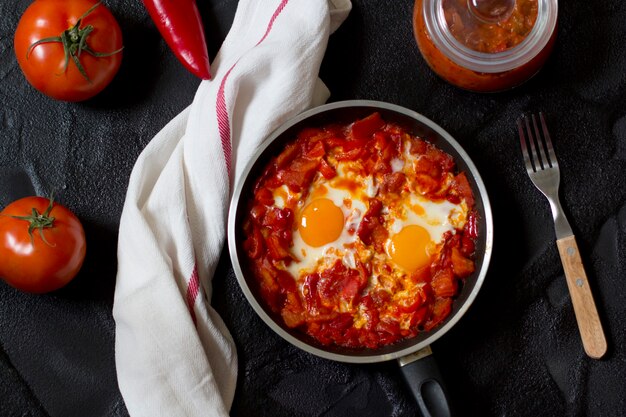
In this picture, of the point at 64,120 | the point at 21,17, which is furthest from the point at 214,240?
the point at 21,17

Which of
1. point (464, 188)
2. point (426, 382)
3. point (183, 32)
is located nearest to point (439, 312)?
point (426, 382)

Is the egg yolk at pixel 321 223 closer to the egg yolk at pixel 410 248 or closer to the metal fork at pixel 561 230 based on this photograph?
the egg yolk at pixel 410 248

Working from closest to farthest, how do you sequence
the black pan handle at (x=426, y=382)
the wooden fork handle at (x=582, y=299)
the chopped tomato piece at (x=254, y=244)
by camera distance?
1. the black pan handle at (x=426, y=382)
2. the chopped tomato piece at (x=254, y=244)
3. the wooden fork handle at (x=582, y=299)

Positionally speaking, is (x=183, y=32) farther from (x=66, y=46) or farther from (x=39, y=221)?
(x=39, y=221)

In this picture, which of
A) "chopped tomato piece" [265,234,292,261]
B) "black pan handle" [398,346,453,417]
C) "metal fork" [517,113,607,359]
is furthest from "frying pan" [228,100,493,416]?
"metal fork" [517,113,607,359]

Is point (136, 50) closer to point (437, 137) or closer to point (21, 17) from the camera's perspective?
point (21, 17)

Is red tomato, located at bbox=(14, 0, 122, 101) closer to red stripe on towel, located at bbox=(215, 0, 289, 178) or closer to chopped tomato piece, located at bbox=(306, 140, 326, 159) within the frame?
red stripe on towel, located at bbox=(215, 0, 289, 178)

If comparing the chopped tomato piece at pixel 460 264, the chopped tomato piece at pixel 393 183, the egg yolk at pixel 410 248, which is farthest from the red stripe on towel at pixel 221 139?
the chopped tomato piece at pixel 460 264
